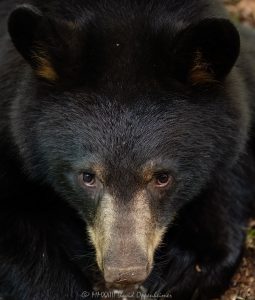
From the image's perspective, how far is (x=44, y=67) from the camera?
604 cm

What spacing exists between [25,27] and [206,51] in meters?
1.29

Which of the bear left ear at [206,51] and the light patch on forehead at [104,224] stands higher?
the bear left ear at [206,51]

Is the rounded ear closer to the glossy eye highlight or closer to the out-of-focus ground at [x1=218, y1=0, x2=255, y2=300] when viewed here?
the glossy eye highlight

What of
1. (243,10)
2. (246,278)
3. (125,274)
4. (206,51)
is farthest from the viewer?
(243,10)

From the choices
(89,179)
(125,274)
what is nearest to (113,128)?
(89,179)

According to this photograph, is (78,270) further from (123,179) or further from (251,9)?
(251,9)

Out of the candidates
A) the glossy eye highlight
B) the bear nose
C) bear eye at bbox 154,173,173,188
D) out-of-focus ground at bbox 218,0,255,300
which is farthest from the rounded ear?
out-of-focus ground at bbox 218,0,255,300

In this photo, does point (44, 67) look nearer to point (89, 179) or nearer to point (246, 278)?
point (89, 179)

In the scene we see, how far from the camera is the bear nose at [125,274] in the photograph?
5.48m

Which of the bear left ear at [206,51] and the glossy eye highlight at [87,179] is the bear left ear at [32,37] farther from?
the bear left ear at [206,51]

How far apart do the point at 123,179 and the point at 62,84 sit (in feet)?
2.85

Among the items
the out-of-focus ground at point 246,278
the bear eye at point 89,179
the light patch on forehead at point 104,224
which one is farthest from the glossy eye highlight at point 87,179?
the out-of-focus ground at point 246,278

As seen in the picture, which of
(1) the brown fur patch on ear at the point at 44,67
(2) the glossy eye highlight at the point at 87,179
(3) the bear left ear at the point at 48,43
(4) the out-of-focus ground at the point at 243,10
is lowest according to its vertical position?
(4) the out-of-focus ground at the point at 243,10

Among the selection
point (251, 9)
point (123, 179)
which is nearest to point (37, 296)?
point (123, 179)
